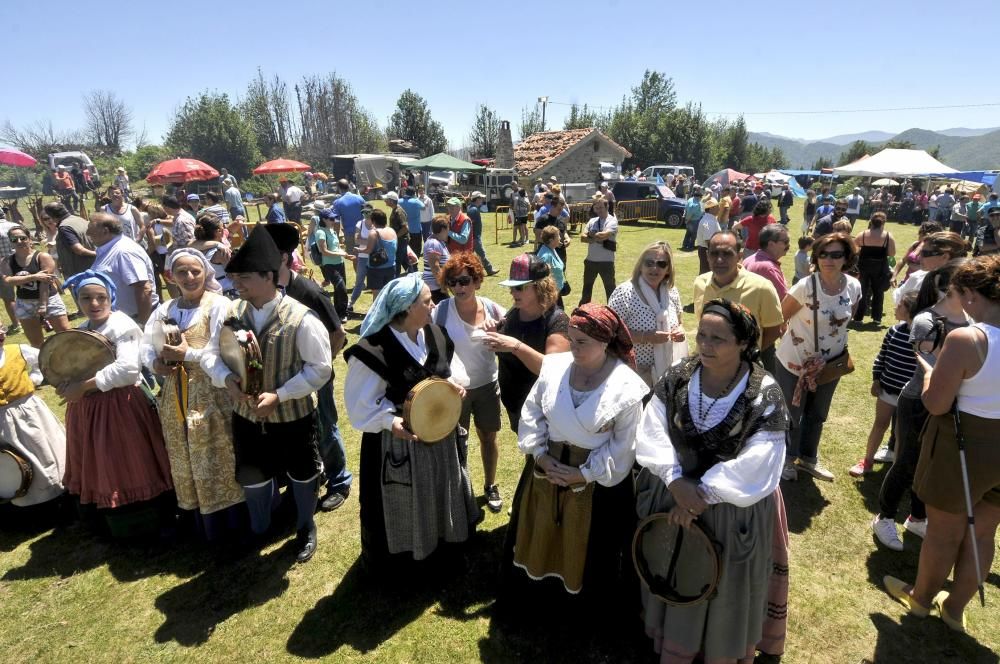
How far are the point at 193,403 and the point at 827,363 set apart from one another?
4.52m

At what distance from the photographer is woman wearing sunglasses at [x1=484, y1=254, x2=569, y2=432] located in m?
3.31

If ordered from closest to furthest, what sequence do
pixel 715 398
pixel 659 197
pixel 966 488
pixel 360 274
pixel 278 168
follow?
pixel 715 398 → pixel 966 488 → pixel 360 274 → pixel 659 197 → pixel 278 168

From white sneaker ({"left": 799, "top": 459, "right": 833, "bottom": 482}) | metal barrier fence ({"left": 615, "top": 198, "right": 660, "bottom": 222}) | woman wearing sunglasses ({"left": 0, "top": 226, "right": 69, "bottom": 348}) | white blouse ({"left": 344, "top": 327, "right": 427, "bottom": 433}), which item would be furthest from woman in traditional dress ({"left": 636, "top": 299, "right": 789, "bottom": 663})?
metal barrier fence ({"left": 615, "top": 198, "right": 660, "bottom": 222})

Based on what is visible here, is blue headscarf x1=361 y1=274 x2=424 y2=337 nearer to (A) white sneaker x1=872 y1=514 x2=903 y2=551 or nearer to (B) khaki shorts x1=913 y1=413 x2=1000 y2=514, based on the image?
(B) khaki shorts x1=913 y1=413 x2=1000 y2=514

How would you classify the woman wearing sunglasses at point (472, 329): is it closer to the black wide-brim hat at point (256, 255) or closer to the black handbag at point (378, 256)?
the black wide-brim hat at point (256, 255)

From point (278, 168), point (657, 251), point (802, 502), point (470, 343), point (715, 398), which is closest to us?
point (715, 398)

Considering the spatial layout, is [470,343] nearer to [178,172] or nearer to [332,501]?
[332,501]

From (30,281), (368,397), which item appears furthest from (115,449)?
(30,281)

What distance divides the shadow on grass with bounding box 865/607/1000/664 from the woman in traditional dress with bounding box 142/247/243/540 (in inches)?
156

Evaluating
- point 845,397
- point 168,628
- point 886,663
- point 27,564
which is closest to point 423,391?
point 168,628

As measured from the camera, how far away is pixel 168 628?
3186mm

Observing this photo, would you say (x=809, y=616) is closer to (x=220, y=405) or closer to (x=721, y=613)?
(x=721, y=613)

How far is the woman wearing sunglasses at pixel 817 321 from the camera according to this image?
404cm

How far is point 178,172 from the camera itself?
19.9 meters
